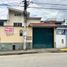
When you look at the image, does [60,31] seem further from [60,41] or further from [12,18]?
[12,18]

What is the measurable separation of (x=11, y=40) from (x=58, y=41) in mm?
7211

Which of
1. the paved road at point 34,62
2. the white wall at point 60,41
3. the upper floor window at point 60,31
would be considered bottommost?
the paved road at point 34,62

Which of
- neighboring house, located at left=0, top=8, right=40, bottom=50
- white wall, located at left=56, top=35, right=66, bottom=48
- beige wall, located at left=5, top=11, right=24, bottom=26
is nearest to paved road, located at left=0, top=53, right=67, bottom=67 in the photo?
neighboring house, located at left=0, top=8, right=40, bottom=50

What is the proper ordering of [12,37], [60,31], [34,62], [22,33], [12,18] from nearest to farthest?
[34,62] → [12,37] → [22,33] → [60,31] → [12,18]

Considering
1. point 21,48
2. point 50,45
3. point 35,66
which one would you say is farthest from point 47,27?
point 35,66

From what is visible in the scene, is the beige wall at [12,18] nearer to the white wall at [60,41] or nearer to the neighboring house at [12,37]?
the neighboring house at [12,37]

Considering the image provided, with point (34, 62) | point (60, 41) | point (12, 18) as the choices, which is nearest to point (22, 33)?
point (60, 41)

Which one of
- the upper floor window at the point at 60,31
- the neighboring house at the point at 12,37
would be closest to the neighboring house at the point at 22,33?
the neighboring house at the point at 12,37

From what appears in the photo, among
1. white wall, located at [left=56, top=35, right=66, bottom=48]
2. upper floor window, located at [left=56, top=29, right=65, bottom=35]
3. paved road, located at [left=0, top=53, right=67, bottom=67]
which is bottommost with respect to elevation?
paved road, located at [left=0, top=53, right=67, bottom=67]

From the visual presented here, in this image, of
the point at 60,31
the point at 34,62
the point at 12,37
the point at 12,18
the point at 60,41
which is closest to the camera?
the point at 34,62

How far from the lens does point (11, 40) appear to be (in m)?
36.0

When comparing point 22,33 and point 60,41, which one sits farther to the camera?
point 60,41

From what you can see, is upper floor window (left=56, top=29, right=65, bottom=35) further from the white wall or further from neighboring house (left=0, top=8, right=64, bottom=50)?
neighboring house (left=0, top=8, right=64, bottom=50)

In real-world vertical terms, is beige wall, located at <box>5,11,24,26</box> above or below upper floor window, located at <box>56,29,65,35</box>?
above
